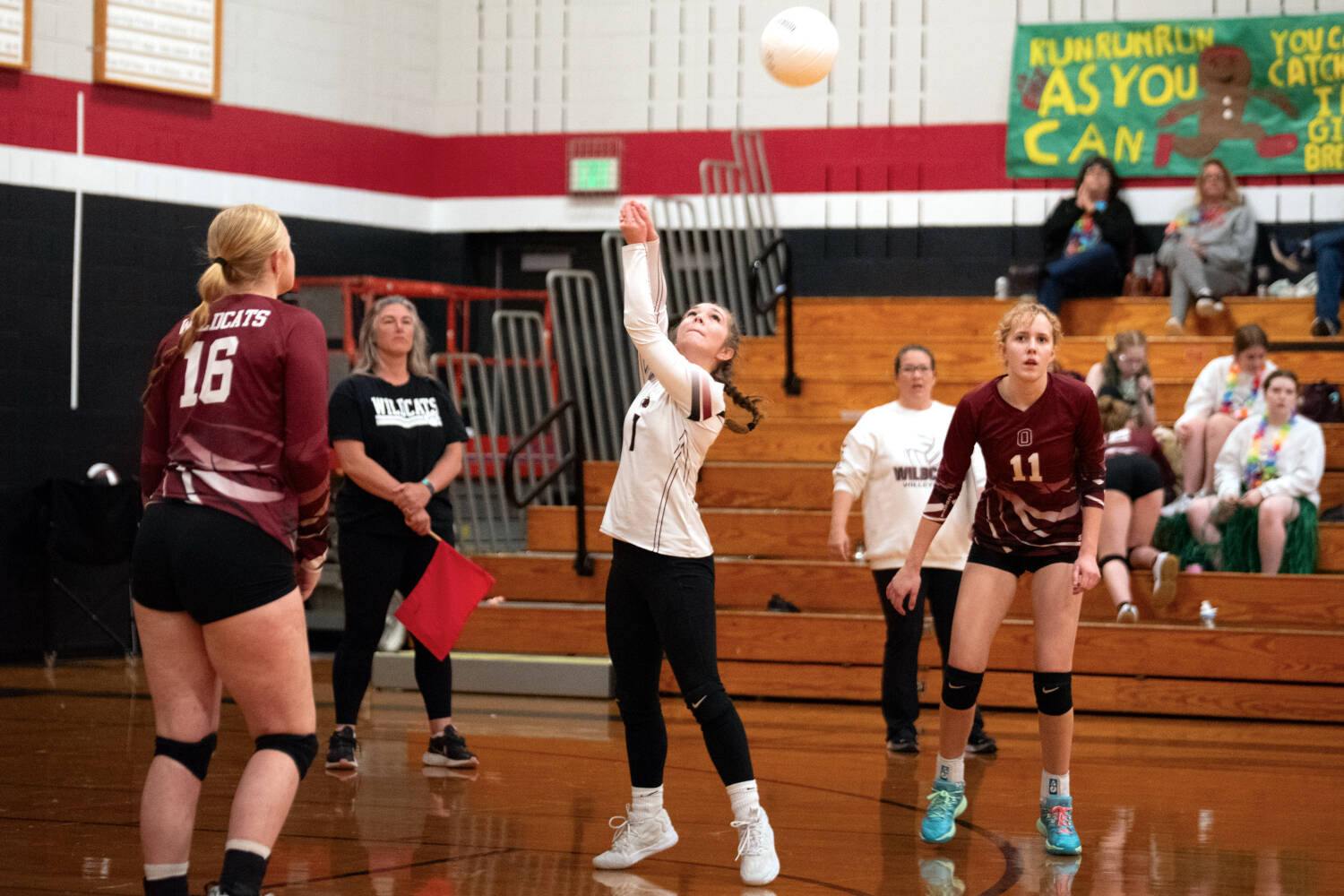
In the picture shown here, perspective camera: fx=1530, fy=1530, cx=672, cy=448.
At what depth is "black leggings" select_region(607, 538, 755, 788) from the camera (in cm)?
417

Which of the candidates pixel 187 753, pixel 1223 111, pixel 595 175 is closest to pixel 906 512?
pixel 187 753

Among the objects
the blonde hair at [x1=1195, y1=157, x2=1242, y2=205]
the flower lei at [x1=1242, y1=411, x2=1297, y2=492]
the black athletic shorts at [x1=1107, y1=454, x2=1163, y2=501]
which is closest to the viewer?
the black athletic shorts at [x1=1107, y1=454, x2=1163, y2=501]

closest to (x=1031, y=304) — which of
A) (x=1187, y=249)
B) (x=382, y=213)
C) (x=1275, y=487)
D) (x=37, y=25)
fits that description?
(x=1275, y=487)

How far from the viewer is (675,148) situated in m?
12.6

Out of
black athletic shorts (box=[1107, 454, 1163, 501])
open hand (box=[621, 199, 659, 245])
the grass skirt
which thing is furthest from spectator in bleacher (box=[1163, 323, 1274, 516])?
open hand (box=[621, 199, 659, 245])

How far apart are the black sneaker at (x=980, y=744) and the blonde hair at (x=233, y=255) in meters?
4.11

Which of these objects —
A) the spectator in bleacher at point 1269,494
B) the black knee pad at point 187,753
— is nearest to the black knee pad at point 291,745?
the black knee pad at point 187,753

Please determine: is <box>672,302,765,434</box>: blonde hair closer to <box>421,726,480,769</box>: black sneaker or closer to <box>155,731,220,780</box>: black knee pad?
<box>155,731,220,780</box>: black knee pad

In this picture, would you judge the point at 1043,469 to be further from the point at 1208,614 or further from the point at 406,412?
the point at 1208,614

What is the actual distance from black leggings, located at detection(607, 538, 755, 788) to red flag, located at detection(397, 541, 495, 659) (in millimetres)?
1615

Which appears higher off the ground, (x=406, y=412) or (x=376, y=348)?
(x=376, y=348)

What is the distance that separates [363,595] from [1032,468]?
8.53ft

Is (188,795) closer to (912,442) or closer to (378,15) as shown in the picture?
(912,442)

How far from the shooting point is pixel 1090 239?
1105cm
